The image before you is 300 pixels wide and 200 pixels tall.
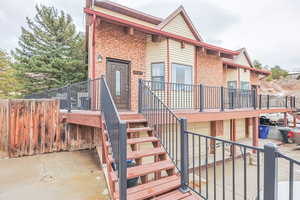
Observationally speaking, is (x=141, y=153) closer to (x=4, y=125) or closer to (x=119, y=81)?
(x=119, y=81)

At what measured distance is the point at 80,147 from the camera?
6574mm

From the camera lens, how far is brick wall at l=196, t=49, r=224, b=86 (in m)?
9.63

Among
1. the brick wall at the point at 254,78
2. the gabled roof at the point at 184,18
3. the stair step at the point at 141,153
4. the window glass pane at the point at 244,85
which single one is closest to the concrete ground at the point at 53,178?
the stair step at the point at 141,153

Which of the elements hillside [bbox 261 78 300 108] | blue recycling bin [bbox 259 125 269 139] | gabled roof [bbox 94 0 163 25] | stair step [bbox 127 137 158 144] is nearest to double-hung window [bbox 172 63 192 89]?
gabled roof [bbox 94 0 163 25]

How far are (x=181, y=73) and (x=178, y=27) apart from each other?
251 centimetres

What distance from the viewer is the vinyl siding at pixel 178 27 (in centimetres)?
844

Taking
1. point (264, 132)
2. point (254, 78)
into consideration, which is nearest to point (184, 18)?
point (254, 78)

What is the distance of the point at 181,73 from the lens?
8.37m

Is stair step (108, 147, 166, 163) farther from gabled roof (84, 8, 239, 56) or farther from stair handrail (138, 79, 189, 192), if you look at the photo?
gabled roof (84, 8, 239, 56)

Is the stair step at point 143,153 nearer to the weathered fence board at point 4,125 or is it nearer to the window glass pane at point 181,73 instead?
the weathered fence board at point 4,125

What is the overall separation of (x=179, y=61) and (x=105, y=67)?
11.7ft

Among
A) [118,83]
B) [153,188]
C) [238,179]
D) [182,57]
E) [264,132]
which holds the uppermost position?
[182,57]

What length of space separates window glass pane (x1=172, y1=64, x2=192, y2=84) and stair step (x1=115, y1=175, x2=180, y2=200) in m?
5.44

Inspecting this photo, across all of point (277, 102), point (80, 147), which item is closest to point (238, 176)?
point (80, 147)
